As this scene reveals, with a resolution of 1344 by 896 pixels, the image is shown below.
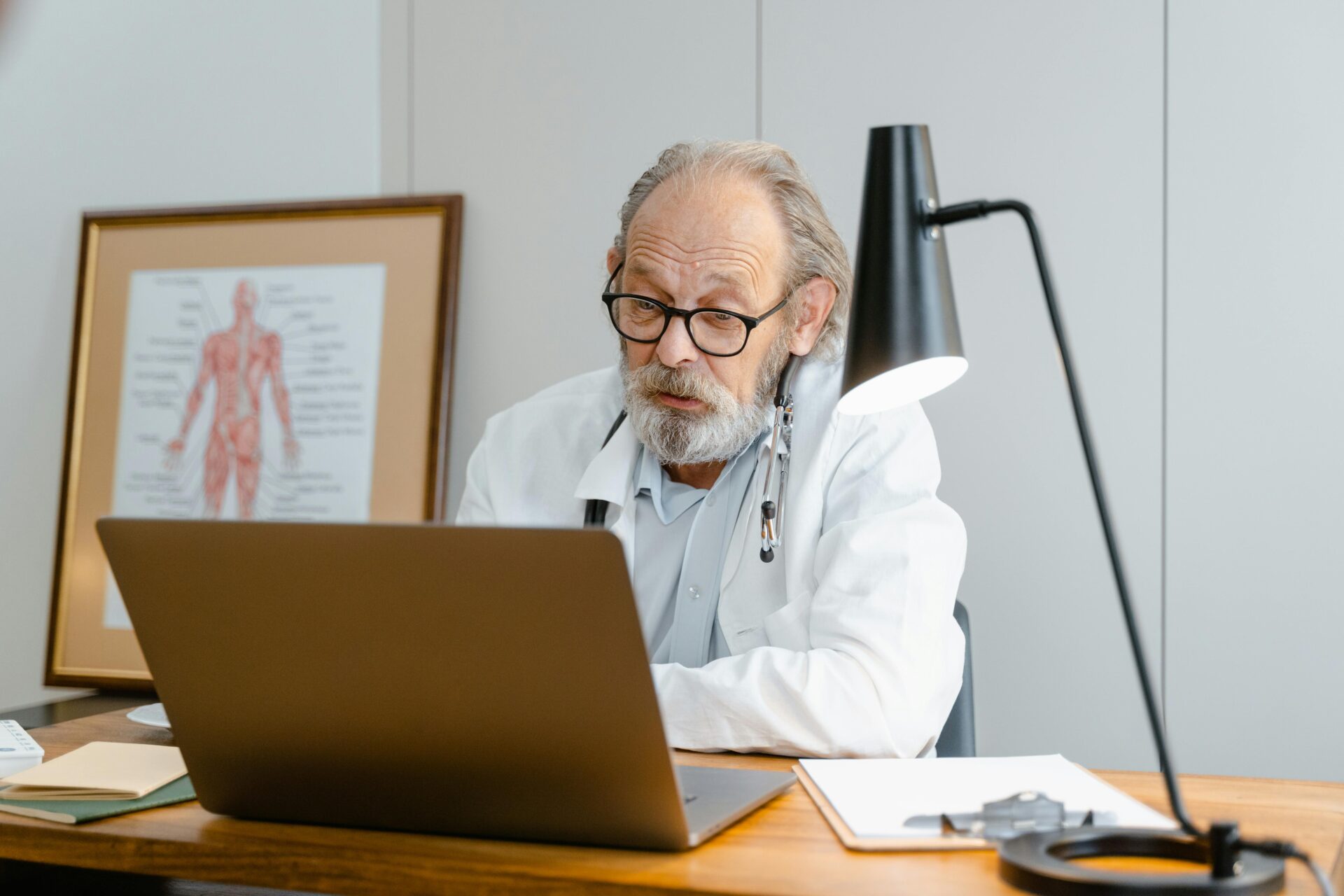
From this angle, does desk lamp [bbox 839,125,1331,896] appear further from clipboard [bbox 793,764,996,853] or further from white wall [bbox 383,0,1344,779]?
white wall [bbox 383,0,1344,779]

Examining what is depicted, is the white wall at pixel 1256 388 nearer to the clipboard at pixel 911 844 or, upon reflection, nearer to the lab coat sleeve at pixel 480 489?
the lab coat sleeve at pixel 480 489

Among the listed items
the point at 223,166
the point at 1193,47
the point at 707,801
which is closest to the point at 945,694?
the point at 707,801

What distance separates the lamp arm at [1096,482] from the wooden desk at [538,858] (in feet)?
0.31

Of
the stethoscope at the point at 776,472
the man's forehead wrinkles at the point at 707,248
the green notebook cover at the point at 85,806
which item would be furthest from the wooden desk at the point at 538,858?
the man's forehead wrinkles at the point at 707,248

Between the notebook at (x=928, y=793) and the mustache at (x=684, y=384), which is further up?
the mustache at (x=684, y=384)

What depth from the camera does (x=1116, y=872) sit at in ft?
2.58

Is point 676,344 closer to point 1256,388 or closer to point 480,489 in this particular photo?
point 480,489

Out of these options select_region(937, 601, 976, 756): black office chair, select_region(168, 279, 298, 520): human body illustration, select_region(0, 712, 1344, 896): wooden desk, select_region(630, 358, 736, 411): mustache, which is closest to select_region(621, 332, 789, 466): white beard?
select_region(630, 358, 736, 411): mustache

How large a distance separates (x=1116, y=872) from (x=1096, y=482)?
0.90ft

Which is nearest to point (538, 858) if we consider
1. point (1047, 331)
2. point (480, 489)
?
point (480, 489)

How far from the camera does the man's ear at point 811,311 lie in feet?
6.57

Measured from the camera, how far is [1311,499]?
2189 mm

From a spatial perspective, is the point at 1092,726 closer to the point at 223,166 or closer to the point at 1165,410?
the point at 1165,410

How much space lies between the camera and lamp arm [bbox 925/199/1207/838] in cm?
83
